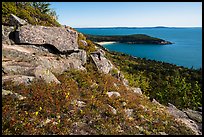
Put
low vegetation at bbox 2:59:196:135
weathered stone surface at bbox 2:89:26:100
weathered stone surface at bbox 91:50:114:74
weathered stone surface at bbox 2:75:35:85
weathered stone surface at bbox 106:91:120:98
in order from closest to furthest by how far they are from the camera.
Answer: low vegetation at bbox 2:59:196:135 → weathered stone surface at bbox 2:89:26:100 → weathered stone surface at bbox 2:75:35:85 → weathered stone surface at bbox 106:91:120:98 → weathered stone surface at bbox 91:50:114:74

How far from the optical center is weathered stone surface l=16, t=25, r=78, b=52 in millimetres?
19500

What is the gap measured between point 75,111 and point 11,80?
422cm

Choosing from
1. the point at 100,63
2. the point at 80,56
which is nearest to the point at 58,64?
the point at 80,56

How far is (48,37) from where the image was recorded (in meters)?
20.6

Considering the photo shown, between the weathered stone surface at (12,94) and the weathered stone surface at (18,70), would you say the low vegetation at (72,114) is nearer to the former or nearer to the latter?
the weathered stone surface at (12,94)

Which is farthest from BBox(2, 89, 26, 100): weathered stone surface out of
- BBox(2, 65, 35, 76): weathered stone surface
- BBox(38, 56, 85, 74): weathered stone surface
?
BBox(38, 56, 85, 74): weathered stone surface

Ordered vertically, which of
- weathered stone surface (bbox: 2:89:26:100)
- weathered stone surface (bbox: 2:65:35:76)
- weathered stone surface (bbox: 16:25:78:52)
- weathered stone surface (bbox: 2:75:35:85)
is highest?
weathered stone surface (bbox: 16:25:78:52)

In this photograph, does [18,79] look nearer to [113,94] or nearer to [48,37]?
[113,94]

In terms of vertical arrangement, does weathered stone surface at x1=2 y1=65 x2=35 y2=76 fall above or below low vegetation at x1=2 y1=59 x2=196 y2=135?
above

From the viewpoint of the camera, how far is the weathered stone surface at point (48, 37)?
1950cm

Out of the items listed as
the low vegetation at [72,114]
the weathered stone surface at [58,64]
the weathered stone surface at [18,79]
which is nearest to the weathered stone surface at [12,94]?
the low vegetation at [72,114]

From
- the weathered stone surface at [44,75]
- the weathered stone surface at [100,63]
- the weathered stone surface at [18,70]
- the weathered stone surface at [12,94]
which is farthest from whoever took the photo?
the weathered stone surface at [100,63]

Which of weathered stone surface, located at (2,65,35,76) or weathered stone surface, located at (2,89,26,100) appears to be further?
weathered stone surface, located at (2,65,35,76)

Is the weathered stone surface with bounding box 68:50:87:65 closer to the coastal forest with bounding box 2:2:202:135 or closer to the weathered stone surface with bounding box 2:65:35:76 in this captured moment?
the coastal forest with bounding box 2:2:202:135
